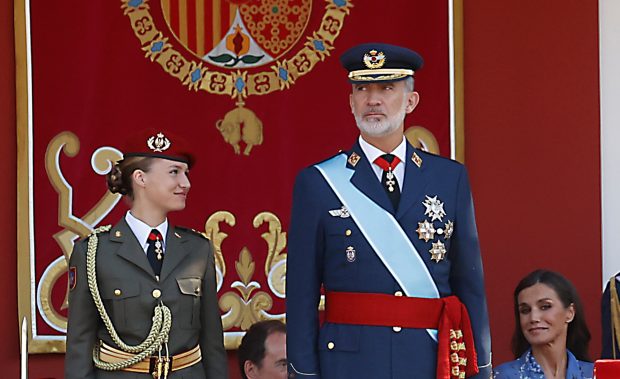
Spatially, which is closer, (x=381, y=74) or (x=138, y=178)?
(x=381, y=74)

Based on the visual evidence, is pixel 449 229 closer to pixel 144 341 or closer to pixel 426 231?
pixel 426 231

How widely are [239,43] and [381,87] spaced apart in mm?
1724

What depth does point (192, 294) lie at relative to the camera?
4754 mm

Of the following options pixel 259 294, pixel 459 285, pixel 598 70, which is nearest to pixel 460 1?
pixel 598 70

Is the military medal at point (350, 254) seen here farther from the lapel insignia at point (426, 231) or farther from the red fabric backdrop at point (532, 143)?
the red fabric backdrop at point (532, 143)

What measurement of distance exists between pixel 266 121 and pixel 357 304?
1.91 metres

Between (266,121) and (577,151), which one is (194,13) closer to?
(266,121)

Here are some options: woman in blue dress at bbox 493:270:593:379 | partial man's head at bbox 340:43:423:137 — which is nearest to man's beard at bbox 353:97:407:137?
partial man's head at bbox 340:43:423:137

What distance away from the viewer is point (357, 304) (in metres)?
4.24

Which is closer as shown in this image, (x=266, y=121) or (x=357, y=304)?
(x=357, y=304)

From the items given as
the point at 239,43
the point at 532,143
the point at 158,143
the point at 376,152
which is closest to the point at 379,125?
the point at 376,152

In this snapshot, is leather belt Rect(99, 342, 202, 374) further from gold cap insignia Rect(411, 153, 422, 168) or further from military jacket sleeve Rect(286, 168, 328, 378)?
gold cap insignia Rect(411, 153, 422, 168)

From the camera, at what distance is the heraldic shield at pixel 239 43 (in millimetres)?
5906

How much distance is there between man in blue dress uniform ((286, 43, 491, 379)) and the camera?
13.9 ft
